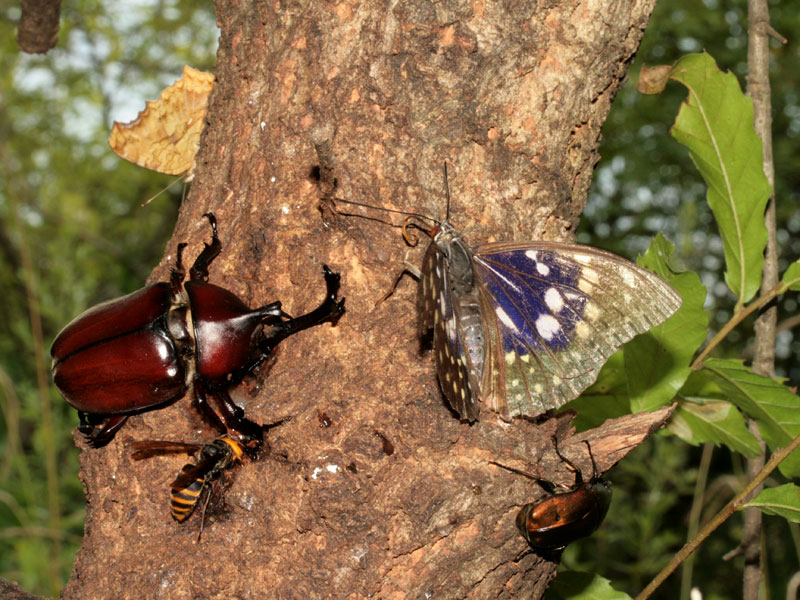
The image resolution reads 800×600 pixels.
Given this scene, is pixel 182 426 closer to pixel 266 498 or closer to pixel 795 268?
pixel 266 498

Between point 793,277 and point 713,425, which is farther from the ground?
point 793,277

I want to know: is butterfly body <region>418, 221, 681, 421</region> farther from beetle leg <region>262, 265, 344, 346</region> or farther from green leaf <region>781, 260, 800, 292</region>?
green leaf <region>781, 260, 800, 292</region>

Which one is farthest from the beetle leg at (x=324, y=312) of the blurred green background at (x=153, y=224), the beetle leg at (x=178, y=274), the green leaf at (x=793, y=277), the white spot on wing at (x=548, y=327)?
the blurred green background at (x=153, y=224)

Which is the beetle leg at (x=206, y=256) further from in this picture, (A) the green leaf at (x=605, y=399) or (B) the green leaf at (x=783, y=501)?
(B) the green leaf at (x=783, y=501)

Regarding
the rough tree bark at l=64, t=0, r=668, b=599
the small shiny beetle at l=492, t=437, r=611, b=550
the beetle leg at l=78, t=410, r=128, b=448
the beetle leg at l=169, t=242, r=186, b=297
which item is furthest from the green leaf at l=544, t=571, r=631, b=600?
the beetle leg at l=169, t=242, r=186, b=297

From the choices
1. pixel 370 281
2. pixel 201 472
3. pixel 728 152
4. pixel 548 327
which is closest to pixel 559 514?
pixel 548 327

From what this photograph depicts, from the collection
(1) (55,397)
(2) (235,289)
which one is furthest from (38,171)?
(2) (235,289)

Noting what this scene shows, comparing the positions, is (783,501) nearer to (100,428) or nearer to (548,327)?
(548,327)
